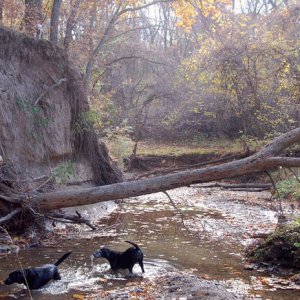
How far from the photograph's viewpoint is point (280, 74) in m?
23.8

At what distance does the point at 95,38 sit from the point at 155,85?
12.0 m

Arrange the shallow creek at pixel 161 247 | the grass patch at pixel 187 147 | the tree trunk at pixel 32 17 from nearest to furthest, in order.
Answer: the shallow creek at pixel 161 247 < the tree trunk at pixel 32 17 < the grass patch at pixel 187 147

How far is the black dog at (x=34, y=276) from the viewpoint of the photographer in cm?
771

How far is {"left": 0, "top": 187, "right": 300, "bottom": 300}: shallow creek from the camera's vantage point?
815 centimetres

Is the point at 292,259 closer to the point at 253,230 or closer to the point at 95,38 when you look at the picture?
the point at 253,230

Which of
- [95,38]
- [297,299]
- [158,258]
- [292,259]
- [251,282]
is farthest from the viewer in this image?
[95,38]

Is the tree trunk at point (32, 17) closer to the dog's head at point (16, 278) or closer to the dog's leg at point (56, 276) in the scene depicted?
the dog's leg at point (56, 276)

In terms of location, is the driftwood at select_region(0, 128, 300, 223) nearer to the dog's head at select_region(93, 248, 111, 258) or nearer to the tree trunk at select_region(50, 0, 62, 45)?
the dog's head at select_region(93, 248, 111, 258)

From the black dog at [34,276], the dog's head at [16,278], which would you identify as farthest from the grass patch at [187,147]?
the dog's head at [16,278]

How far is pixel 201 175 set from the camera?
10180 mm

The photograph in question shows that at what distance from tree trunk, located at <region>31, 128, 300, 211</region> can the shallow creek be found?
1.25m

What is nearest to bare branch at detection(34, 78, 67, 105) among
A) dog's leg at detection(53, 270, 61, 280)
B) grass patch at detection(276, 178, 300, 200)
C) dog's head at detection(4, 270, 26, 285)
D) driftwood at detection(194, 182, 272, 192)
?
dog's leg at detection(53, 270, 61, 280)

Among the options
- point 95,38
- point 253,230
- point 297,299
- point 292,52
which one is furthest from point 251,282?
point 95,38

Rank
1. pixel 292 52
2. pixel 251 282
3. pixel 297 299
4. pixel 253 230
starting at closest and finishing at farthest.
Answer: pixel 297 299
pixel 251 282
pixel 253 230
pixel 292 52
